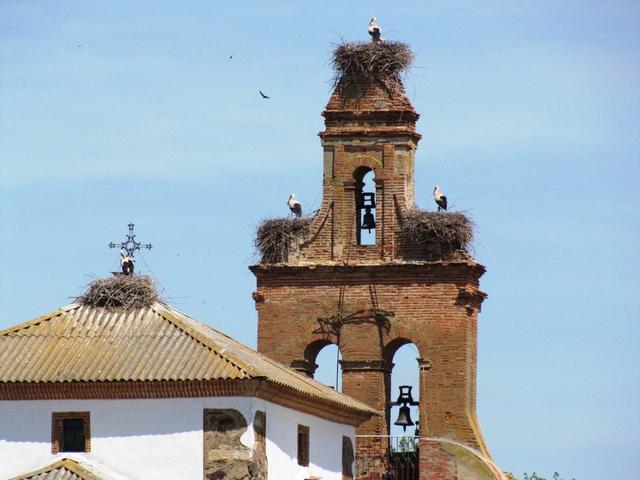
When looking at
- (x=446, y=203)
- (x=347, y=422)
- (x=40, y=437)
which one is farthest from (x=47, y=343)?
(x=446, y=203)

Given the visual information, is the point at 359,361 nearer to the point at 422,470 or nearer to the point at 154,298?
the point at 422,470

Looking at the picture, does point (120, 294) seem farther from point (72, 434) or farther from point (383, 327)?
point (383, 327)

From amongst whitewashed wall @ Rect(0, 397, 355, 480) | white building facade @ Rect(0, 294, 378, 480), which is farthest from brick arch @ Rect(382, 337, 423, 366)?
whitewashed wall @ Rect(0, 397, 355, 480)

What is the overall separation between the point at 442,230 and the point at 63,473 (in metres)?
10.1

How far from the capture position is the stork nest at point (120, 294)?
4275 centimetres

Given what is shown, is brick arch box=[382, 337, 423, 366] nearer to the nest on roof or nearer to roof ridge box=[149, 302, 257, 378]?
the nest on roof

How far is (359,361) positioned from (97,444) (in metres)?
8.40

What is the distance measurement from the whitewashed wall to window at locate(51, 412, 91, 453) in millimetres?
81

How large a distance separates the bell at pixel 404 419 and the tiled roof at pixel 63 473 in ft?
29.6

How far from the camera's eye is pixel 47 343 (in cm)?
4228

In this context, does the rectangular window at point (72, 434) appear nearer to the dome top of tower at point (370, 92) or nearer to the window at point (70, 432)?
the window at point (70, 432)

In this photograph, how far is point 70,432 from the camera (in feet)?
136

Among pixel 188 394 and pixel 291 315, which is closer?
pixel 188 394

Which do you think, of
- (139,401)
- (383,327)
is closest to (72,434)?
(139,401)
